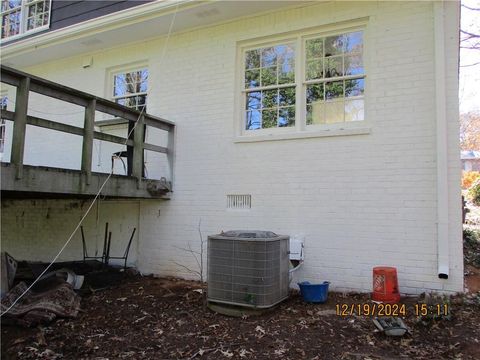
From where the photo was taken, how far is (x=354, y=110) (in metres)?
5.51

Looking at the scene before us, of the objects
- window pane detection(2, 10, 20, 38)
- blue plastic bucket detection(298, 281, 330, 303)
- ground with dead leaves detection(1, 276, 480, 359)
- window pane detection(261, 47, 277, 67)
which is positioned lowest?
ground with dead leaves detection(1, 276, 480, 359)

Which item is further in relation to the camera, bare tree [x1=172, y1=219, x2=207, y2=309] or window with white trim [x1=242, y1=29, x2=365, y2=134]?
bare tree [x1=172, y1=219, x2=207, y2=309]

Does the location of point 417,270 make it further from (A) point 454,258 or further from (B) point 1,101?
(B) point 1,101

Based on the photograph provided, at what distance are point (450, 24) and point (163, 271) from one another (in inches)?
220

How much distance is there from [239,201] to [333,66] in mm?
2478

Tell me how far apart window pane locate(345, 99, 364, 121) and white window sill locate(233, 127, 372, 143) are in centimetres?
27

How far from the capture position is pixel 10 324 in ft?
13.9

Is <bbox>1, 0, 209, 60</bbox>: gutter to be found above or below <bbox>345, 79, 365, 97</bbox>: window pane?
above

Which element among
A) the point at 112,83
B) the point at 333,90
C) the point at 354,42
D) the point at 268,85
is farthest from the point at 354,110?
the point at 112,83

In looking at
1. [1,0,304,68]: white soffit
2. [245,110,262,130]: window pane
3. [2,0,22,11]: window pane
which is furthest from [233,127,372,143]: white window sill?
[2,0,22,11]: window pane

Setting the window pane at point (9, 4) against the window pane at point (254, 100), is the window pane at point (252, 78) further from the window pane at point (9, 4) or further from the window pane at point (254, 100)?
the window pane at point (9, 4)

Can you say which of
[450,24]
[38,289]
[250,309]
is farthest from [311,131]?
[38,289]

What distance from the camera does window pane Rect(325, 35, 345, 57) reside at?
18.6 feet

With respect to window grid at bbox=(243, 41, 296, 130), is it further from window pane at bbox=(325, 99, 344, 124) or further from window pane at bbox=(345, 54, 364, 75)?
window pane at bbox=(345, 54, 364, 75)
